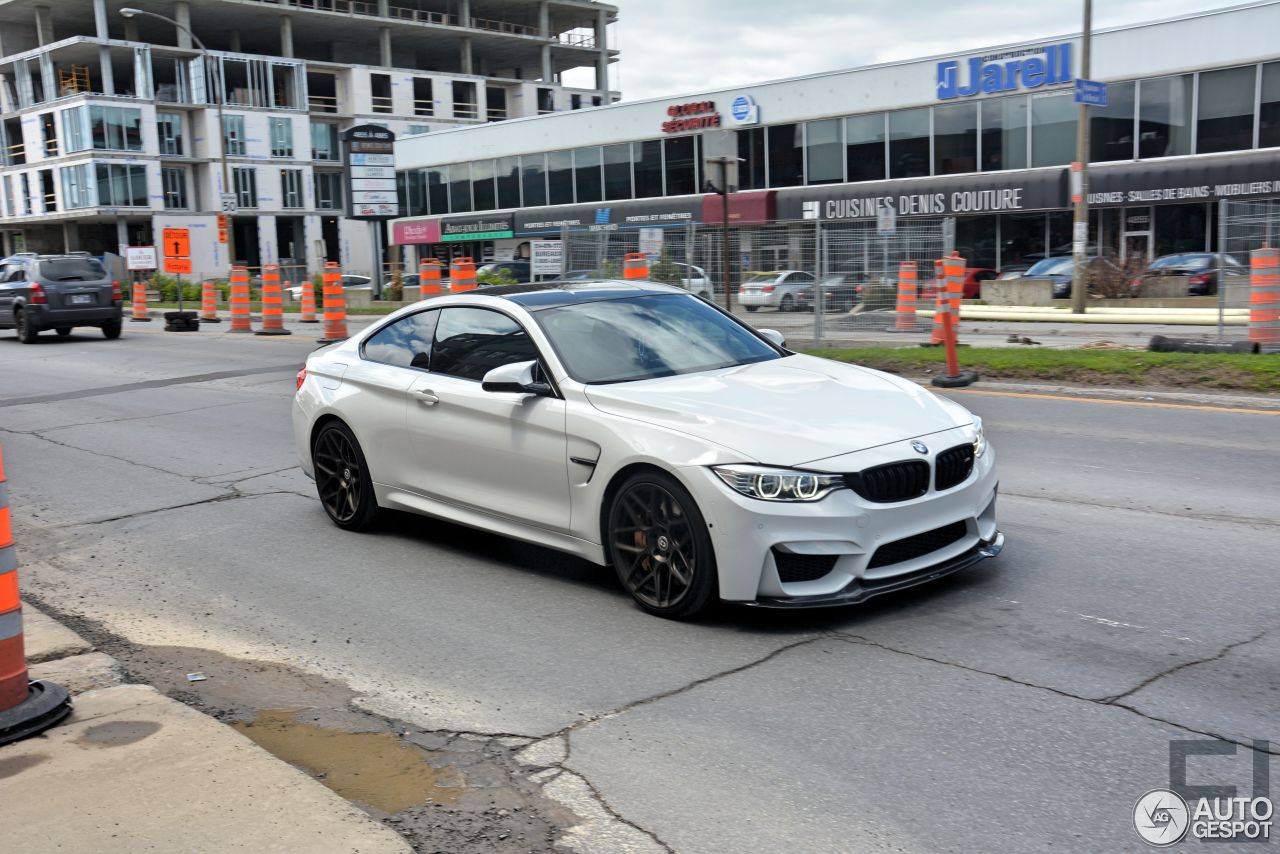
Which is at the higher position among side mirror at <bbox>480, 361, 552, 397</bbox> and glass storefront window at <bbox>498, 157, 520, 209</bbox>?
glass storefront window at <bbox>498, 157, 520, 209</bbox>

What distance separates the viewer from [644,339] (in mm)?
6578

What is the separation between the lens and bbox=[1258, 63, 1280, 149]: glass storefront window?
3662 cm

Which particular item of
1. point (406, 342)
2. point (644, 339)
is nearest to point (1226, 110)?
point (644, 339)

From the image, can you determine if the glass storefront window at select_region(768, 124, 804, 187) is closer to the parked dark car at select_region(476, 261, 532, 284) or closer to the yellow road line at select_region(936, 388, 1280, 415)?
the parked dark car at select_region(476, 261, 532, 284)

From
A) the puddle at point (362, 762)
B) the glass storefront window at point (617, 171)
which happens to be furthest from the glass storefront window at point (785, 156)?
the puddle at point (362, 762)

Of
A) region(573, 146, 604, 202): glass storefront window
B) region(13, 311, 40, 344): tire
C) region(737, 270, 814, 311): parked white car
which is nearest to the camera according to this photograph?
region(737, 270, 814, 311): parked white car

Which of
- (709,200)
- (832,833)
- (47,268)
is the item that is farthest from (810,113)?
(832,833)

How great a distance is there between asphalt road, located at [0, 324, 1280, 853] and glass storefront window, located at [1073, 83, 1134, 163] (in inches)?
1329

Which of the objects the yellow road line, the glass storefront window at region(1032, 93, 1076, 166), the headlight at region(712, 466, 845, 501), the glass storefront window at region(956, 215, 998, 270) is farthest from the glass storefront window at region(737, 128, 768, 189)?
the headlight at region(712, 466, 845, 501)

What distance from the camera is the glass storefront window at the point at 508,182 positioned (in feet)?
203

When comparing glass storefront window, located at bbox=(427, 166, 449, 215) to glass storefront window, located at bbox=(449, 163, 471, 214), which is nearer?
glass storefront window, located at bbox=(449, 163, 471, 214)

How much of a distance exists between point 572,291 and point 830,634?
8.95 feet

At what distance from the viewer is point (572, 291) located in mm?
6992

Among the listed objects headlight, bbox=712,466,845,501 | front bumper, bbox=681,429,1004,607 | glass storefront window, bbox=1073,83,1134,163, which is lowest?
front bumper, bbox=681,429,1004,607
